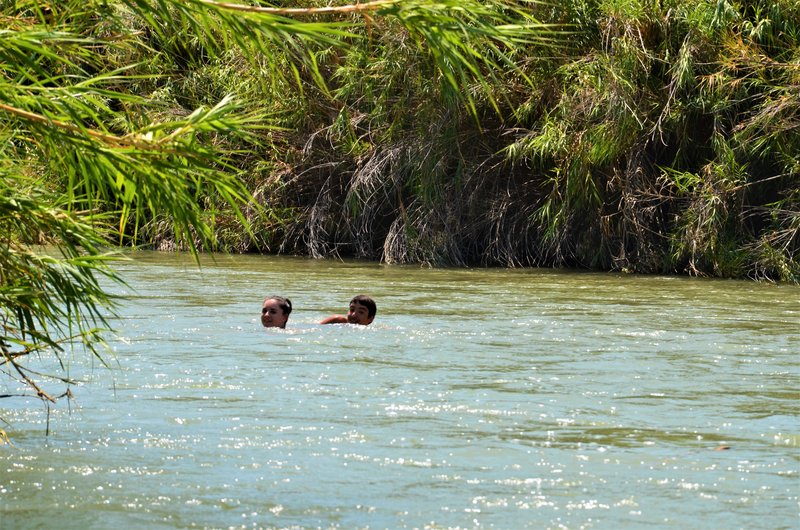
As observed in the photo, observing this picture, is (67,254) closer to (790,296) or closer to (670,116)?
(790,296)

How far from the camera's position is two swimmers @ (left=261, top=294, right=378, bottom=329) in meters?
11.5

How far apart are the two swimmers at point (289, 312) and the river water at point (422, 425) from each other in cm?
15

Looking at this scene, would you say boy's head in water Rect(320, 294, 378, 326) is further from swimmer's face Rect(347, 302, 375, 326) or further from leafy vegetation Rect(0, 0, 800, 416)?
leafy vegetation Rect(0, 0, 800, 416)

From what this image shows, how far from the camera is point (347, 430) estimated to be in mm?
7141

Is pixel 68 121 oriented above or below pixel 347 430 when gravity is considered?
above

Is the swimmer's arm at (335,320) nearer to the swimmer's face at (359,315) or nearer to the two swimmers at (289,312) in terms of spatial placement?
the two swimmers at (289,312)

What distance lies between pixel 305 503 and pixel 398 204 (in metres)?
15.7

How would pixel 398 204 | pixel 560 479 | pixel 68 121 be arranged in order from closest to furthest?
pixel 68 121 < pixel 560 479 < pixel 398 204

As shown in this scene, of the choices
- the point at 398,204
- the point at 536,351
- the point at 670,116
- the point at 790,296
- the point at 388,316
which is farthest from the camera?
the point at 398,204

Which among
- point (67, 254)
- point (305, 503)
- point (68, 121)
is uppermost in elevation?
point (68, 121)

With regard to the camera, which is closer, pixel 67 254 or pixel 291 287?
pixel 67 254

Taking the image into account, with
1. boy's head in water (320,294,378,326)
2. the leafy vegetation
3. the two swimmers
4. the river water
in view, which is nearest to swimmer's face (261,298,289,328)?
the two swimmers

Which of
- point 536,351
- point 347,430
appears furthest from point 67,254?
point 536,351

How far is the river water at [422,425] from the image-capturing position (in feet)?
18.3
